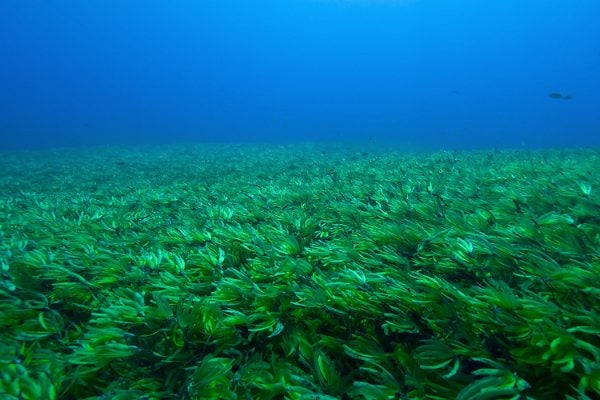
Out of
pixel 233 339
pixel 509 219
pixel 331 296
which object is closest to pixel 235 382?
pixel 233 339

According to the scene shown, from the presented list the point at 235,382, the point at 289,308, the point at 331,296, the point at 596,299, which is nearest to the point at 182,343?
the point at 235,382

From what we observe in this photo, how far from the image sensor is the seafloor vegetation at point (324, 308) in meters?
2.00

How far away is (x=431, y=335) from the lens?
7.70 ft

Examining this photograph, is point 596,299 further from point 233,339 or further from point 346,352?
point 233,339

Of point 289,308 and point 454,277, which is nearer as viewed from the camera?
point 289,308

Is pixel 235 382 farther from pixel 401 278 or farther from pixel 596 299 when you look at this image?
pixel 596 299

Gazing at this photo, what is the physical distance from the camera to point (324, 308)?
8.86 feet

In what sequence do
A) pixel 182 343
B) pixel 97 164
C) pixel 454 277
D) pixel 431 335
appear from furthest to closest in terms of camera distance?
pixel 97 164 < pixel 454 277 < pixel 182 343 < pixel 431 335

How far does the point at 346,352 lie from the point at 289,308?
2.36 feet

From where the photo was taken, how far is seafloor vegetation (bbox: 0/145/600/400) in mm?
1997

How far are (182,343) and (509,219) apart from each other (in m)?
4.03

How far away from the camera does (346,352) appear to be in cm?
223

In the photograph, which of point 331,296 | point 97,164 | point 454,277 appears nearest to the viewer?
point 331,296

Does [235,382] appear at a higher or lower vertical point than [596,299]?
lower
